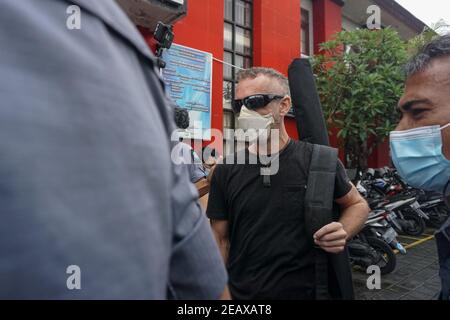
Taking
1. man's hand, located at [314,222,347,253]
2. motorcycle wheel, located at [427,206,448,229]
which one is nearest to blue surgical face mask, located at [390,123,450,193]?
man's hand, located at [314,222,347,253]

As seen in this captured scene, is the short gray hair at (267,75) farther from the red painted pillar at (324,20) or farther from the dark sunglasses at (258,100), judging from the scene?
the red painted pillar at (324,20)

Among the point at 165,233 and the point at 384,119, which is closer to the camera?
the point at 165,233

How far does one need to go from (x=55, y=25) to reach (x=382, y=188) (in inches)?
302

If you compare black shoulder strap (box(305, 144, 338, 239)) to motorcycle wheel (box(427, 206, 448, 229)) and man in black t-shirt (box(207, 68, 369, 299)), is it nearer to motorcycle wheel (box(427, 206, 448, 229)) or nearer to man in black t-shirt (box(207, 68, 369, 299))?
man in black t-shirt (box(207, 68, 369, 299))

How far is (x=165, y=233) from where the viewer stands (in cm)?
49

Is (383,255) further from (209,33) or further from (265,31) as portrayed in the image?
(265,31)

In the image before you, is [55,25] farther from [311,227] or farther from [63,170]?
[311,227]

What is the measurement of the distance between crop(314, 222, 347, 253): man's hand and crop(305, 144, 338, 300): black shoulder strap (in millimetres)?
59

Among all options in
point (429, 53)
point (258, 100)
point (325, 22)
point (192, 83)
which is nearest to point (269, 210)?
point (258, 100)

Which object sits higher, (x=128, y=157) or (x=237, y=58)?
(x=237, y=58)

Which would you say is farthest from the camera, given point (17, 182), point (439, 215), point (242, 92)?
point (439, 215)

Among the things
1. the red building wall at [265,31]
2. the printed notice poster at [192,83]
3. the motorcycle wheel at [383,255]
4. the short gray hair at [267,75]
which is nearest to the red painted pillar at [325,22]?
the red building wall at [265,31]

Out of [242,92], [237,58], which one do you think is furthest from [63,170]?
[237,58]

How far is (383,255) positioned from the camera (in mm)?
4773
